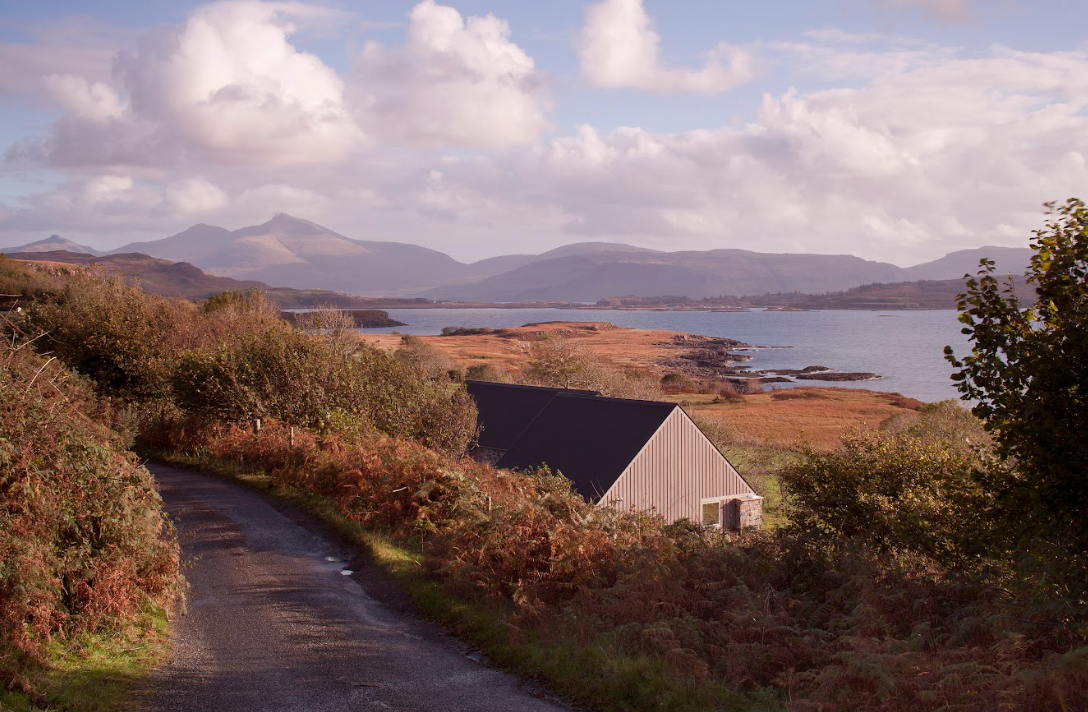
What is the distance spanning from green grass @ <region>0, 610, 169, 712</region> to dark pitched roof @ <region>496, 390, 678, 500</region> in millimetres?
18611

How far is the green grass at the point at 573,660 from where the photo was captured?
9734 mm

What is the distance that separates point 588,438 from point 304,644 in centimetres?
2065

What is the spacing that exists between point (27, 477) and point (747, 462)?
4818cm

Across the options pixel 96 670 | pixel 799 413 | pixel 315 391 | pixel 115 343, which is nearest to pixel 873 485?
pixel 315 391

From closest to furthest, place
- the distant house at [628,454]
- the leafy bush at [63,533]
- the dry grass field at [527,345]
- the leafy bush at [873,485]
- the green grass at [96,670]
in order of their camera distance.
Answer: the green grass at [96,670] < the leafy bush at [63,533] < the leafy bush at [873,485] < the distant house at [628,454] < the dry grass field at [527,345]

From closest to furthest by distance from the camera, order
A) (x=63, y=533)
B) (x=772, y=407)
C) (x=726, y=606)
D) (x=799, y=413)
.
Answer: (x=63, y=533) < (x=726, y=606) < (x=799, y=413) < (x=772, y=407)

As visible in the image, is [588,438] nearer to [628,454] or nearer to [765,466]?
[628,454]

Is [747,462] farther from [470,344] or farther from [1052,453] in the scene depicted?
[470,344]

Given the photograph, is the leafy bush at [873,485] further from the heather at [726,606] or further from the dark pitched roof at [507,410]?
the dark pitched roof at [507,410]

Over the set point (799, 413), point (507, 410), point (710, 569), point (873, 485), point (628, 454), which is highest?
point (507, 410)

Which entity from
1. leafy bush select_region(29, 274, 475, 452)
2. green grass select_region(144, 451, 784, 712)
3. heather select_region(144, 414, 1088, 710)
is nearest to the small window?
leafy bush select_region(29, 274, 475, 452)

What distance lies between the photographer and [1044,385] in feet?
30.9

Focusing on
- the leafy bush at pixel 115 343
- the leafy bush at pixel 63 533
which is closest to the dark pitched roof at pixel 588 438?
the leafy bush at pixel 115 343

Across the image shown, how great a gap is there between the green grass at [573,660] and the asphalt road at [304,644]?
1.03 feet
